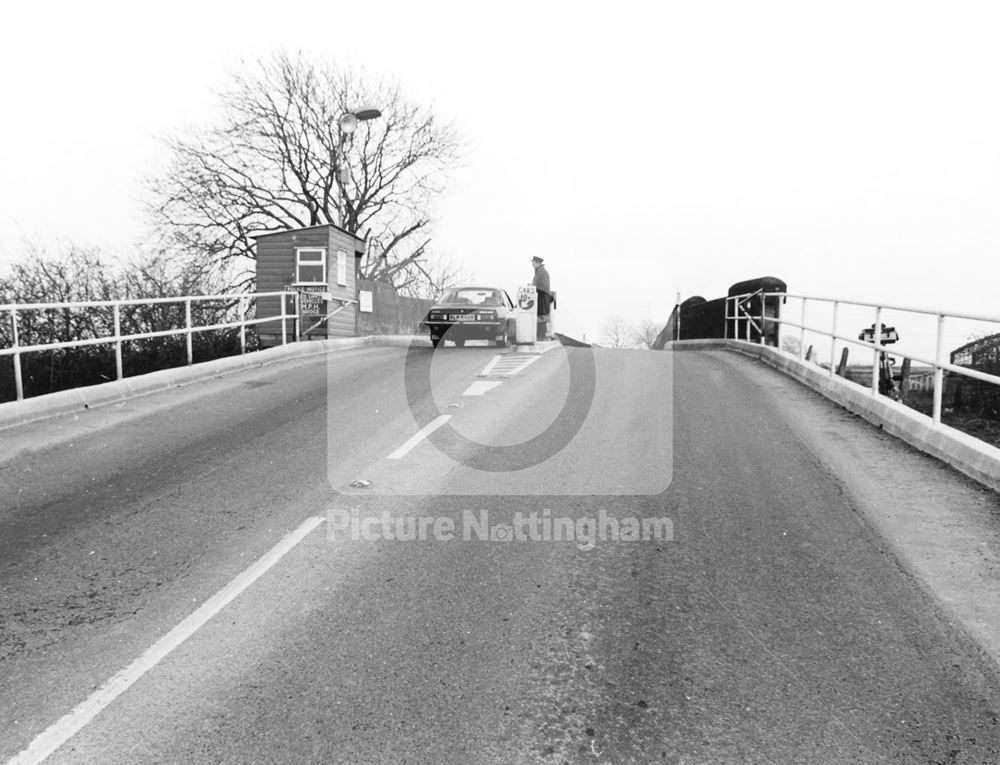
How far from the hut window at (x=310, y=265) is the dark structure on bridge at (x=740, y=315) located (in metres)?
12.1

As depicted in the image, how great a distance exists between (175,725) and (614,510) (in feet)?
11.8

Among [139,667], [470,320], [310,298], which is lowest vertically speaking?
[139,667]

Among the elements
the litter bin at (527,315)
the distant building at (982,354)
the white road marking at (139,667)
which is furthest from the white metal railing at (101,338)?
the distant building at (982,354)

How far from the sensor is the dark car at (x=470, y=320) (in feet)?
67.7

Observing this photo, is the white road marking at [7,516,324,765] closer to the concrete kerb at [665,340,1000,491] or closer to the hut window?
the concrete kerb at [665,340,1000,491]

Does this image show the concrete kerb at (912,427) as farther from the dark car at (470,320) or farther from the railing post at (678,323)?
the railing post at (678,323)

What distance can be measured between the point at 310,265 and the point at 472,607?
20843mm

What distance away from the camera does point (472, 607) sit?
4.30 meters

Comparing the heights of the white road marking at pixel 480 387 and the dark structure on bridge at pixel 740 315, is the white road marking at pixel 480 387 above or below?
below

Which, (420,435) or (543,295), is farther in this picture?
(543,295)

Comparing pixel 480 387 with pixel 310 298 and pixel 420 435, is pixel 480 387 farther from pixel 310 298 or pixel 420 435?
pixel 310 298

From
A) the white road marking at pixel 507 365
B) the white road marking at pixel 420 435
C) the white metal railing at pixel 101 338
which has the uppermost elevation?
the white metal railing at pixel 101 338

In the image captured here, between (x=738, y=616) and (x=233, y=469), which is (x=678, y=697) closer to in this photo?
(x=738, y=616)

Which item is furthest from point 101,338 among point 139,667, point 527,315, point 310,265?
point 310,265
